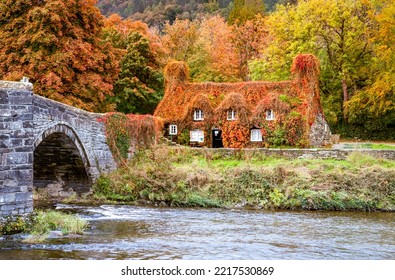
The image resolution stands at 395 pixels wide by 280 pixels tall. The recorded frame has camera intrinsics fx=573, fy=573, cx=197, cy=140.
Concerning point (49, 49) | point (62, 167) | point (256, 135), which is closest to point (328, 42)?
point (256, 135)

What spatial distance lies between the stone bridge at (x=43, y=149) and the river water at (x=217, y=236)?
1745 mm

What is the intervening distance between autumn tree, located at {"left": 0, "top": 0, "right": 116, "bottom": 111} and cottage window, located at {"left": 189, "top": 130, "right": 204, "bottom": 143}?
8.86 metres

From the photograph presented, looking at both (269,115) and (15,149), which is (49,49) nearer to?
(269,115)

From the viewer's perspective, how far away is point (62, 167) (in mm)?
24922

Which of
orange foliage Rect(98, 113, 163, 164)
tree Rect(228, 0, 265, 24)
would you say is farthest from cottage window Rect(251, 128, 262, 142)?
tree Rect(228, 0, 265, 24)

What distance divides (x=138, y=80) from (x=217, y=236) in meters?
27.4

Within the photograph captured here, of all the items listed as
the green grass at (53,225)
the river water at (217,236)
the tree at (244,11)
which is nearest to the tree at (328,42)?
the tree at (244,11)

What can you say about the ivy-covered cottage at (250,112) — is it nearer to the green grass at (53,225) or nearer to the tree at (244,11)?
Result: the green grass at (53,225)

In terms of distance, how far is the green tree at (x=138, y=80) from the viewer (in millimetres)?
42719

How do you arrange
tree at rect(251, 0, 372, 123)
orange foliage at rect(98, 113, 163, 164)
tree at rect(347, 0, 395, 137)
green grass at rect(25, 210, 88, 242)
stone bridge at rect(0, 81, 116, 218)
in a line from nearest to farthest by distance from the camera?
1. green grass at rect(25, 210, 88, 242)
2. stone bridge at rect(0, 81, 116, 218)
3. orange foliage at rect(98, 113, 163, 164)
4. tree at rect(347, 0, 395, 137)
5. tree at rect(251, 0, 372, 123)

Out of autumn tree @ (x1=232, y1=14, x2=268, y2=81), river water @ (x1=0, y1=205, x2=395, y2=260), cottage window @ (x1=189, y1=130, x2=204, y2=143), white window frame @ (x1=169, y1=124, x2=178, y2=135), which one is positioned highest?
autumn tree @ (x1=232, y1=14, x2=268, y2=81)

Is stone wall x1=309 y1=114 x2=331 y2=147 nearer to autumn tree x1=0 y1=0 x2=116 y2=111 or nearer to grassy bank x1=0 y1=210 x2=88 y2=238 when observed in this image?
autumn tree x1=0 y1=0 x2=116 y2=111

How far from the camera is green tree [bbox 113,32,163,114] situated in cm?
4272

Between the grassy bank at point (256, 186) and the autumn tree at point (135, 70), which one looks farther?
the autumn tree at point (135, 70)
